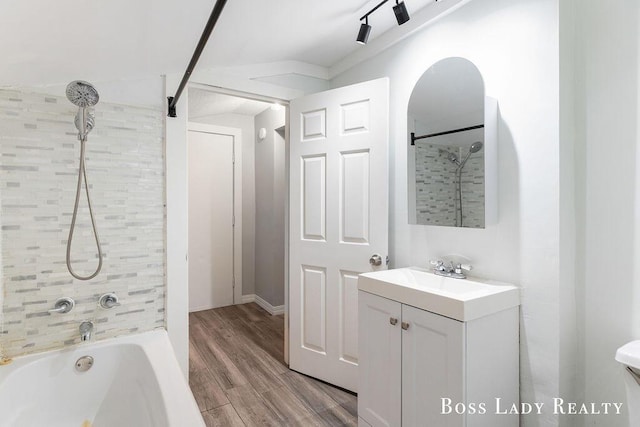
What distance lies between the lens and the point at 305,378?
7.59 ft

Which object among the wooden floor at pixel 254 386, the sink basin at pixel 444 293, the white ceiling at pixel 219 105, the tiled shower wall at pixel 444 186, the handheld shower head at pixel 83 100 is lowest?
the wooden floor at pixel 254 386

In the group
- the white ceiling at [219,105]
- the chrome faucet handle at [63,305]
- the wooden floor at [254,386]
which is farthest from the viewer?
the white ceiling at [219,105]

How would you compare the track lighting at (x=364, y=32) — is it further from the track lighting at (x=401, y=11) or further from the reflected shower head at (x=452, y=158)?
the reflected shower head at (x=452, y=158)

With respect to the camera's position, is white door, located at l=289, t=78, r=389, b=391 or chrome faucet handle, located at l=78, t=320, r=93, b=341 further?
white door, located at l=289, t=78, r=389, b=391

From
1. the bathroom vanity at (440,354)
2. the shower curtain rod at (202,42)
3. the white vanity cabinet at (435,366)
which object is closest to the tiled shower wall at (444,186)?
the bathroom vanity at (440,354)

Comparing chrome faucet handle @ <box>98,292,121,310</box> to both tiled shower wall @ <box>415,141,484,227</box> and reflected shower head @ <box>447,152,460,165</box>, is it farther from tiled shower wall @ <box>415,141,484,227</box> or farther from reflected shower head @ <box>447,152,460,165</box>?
reflected shower head @ <box>447,152,460,165</box>

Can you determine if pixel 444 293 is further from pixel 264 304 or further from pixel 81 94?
pixel 264 304

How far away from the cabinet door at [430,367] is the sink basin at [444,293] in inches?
1.8

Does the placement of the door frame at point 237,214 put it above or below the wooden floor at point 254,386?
above

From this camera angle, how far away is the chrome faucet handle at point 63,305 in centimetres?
162

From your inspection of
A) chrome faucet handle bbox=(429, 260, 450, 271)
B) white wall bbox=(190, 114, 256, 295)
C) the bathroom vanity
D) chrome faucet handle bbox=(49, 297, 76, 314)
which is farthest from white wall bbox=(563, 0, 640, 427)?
white wall bbox=(190, 114, 256, 295)

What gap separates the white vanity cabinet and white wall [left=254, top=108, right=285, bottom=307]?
2102mm

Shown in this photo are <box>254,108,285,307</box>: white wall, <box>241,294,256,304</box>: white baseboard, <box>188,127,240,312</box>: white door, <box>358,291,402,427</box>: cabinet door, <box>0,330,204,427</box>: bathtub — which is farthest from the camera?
<box>241,294,256,304</box>: white baseboard

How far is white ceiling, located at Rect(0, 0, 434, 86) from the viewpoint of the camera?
1.13 meters
